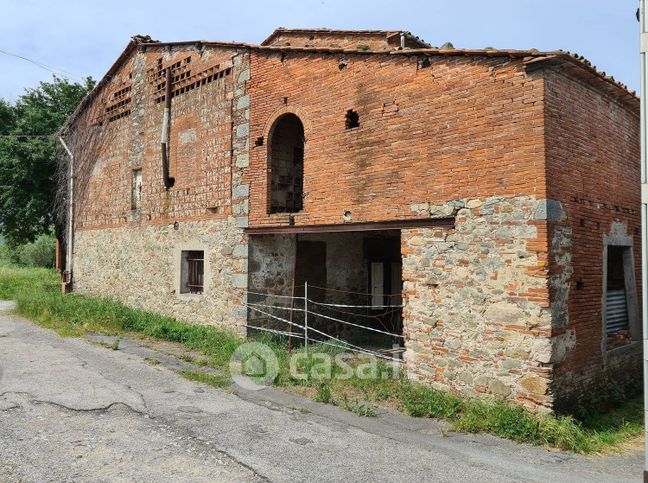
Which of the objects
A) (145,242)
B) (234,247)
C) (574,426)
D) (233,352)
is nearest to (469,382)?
(574,426)

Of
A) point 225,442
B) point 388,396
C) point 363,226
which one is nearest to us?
point 225,442

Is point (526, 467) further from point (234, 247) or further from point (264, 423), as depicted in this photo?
point (234, 247)

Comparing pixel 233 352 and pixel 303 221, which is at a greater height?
pixel 303 221

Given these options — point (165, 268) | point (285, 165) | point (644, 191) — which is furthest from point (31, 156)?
point (644, 191)

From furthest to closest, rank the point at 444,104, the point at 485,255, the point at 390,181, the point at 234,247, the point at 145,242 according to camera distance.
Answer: the point at 145,242 → the point at 234,247 → the point at 390,181 → the point at 444,104 → the point at 485,255

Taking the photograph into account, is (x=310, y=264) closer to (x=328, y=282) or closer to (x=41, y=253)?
(x=328, y=282)

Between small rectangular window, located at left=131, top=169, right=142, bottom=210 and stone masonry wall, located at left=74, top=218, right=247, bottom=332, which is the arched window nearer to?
stone masonry wall, located at left=74, top=218, right=247, bottom=332

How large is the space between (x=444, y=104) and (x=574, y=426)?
453 cm

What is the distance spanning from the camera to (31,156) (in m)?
17.8

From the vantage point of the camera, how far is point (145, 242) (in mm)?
12977

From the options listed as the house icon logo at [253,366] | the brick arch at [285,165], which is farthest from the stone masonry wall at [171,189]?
the house icon logo at [253,366]

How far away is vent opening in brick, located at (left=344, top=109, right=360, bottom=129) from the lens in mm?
8461

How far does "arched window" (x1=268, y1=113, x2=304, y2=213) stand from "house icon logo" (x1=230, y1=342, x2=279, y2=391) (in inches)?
110

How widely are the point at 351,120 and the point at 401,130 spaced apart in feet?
3.94
